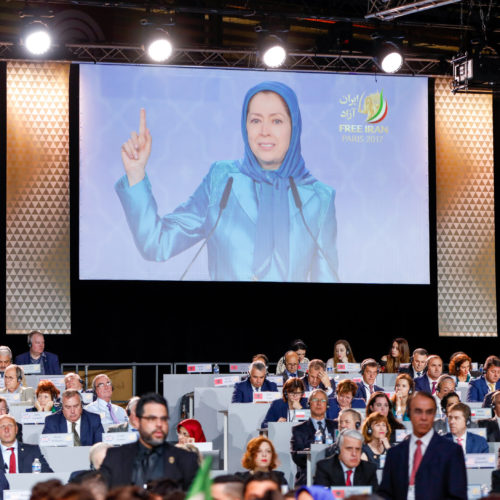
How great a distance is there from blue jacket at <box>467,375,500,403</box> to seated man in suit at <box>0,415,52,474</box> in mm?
4412

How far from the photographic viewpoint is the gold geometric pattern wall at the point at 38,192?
12.2 metres

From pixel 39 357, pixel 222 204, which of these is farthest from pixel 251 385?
pixel 222 204

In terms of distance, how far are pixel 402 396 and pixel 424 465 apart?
162 inches

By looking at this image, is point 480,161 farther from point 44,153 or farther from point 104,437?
point 104,437

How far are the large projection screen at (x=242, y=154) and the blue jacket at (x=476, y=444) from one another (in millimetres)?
4837

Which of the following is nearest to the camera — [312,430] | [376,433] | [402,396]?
[376,433]

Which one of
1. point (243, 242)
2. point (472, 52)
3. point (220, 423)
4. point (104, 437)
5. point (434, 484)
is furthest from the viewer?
point (243, 242)

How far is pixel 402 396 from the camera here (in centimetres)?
862

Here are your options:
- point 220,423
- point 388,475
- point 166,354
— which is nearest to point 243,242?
point 166,354

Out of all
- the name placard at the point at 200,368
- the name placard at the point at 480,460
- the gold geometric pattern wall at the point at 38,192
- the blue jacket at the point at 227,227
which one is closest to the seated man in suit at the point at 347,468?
the name placard at the point at 480,460

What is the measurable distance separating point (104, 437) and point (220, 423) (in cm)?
280

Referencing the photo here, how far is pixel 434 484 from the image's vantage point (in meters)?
4.51

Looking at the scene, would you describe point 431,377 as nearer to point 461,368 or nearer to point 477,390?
point 461,368

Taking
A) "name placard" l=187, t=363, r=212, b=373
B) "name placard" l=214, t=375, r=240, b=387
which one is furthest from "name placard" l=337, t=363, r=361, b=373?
"name placard" l=187, t=363, r=212, b=373
